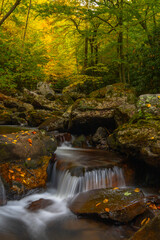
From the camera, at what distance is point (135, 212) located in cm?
343

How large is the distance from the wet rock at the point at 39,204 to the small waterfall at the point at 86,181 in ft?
1.53

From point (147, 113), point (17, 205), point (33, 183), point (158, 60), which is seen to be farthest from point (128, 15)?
point (17, 205)

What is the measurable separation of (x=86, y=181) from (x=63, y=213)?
42.5 inches

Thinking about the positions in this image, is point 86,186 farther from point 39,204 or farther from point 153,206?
point 153,206

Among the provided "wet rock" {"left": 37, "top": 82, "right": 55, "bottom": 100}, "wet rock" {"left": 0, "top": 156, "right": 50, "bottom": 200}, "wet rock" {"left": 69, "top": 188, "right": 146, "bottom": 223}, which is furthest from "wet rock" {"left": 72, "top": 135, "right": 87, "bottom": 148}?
"wet rock" {"left": 37, "top": 82, "right": 55, "bottom": 100}

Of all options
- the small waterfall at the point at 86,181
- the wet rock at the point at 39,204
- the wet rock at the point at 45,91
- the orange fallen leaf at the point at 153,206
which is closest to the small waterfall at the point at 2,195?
the wet rock at the point at 39,204

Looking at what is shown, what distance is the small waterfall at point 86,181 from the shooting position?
475 centimetres

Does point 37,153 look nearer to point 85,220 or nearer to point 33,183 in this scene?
point 33,183

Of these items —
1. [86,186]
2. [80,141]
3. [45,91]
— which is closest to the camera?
[86,186]

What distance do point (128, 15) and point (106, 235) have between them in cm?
928

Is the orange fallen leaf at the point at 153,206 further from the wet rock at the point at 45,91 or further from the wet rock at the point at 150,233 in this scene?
the wet rock at the point at 45,91

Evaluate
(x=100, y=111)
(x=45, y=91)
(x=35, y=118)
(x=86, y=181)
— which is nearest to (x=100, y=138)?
(x=100, y=111)

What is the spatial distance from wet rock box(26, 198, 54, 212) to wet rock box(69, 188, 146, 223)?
1.83 ft

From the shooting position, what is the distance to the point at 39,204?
165 inches
